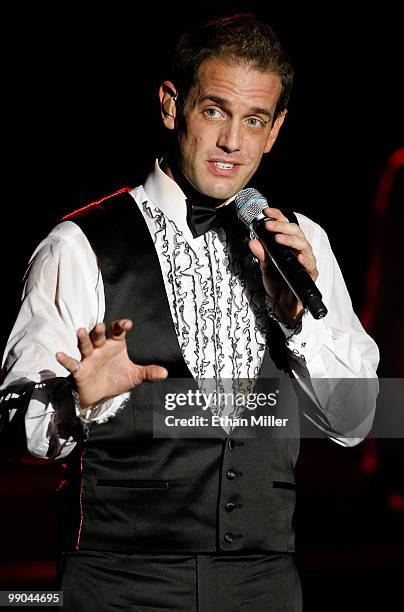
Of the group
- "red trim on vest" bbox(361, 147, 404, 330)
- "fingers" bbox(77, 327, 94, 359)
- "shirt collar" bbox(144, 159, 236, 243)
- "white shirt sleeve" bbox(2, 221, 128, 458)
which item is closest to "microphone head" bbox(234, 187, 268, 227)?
"shirt collar" bbox(144, 159, 236, 243)

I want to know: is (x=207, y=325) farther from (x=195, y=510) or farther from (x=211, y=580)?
(x=211, y=580)

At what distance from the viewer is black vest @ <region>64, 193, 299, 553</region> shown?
1.51 metres

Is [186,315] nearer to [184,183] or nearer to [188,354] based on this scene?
[188,354]

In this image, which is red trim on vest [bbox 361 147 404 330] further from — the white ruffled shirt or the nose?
the nose

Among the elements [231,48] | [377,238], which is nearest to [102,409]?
[231,48]

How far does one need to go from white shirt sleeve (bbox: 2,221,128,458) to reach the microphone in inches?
11.2

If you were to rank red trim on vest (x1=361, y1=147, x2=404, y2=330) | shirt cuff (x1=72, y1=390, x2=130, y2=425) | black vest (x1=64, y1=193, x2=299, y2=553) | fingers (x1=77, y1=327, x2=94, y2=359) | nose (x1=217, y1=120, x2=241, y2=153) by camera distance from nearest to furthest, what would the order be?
fingers (x1=77, y1=327, x2=94, y2=359)
shirt cuff (x1=72, y1=390, x2=130, y2=425)
black vest (x1=64, y1=193, x2=299, y2=553)
nose (x1=217, y1=120, x2=241, y2=153)
red trim on vest (x1=361, y1=147, x2=404, y2=330)

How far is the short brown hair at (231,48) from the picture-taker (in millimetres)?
→ 1649

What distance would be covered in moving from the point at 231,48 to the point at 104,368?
672 millimetres

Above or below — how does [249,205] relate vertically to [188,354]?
above

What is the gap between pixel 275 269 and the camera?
1538mm

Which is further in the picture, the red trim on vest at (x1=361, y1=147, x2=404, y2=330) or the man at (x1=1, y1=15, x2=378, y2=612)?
the red trim on vest at (x1=361, y1=147, x2=404, y2=330)

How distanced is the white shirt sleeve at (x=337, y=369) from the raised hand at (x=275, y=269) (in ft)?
0.11

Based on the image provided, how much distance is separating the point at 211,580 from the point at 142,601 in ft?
0.39
